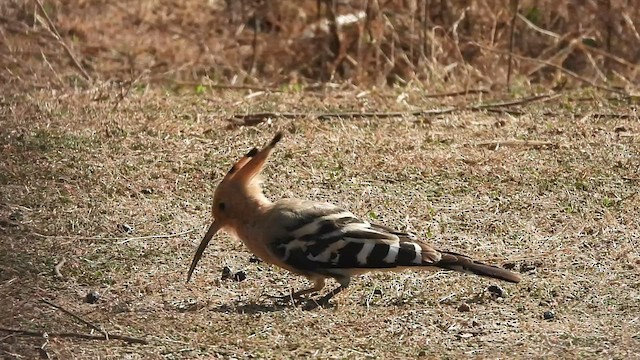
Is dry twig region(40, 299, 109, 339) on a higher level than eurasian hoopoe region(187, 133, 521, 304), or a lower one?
lower

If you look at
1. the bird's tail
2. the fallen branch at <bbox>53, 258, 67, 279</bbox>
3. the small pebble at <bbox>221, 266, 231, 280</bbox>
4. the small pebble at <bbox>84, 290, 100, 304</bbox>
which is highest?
the bird's tail

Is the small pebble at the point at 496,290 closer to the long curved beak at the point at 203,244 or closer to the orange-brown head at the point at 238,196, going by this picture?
the orange-brown head at the point at 238,196

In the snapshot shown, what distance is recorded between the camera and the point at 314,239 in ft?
18.4

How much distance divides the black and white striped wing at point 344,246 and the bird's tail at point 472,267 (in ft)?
0.15

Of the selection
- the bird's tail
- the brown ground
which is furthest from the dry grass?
the bird's tail

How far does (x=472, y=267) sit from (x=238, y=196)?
3.58 ft

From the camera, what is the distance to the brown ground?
206 inches

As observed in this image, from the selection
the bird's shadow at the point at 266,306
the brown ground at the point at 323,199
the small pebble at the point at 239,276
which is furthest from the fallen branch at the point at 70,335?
the small pebble at the point at 239,276

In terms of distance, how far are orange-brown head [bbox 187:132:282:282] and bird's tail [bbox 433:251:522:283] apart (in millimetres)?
874

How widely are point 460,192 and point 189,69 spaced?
13.4 feet

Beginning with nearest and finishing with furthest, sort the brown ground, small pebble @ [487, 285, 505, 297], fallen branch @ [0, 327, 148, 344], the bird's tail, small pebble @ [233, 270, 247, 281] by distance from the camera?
fallen branch @ [0, 327, 148, 344] → the brown ground → the bird's tail → small pebble @ [487, 285, 505, 297] → small pebble @ [233, 270, 247, 281]

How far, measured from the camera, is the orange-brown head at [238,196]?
587 centimetres

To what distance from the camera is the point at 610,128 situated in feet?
27.1

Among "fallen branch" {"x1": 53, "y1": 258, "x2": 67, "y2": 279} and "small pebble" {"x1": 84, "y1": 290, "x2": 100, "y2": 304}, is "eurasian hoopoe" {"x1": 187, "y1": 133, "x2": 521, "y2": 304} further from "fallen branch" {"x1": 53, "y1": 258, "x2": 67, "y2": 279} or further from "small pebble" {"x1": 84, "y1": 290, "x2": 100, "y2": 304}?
"fallen branch" {"x1": 53, "y1": 258, "x2": 67, "y2": 279}
